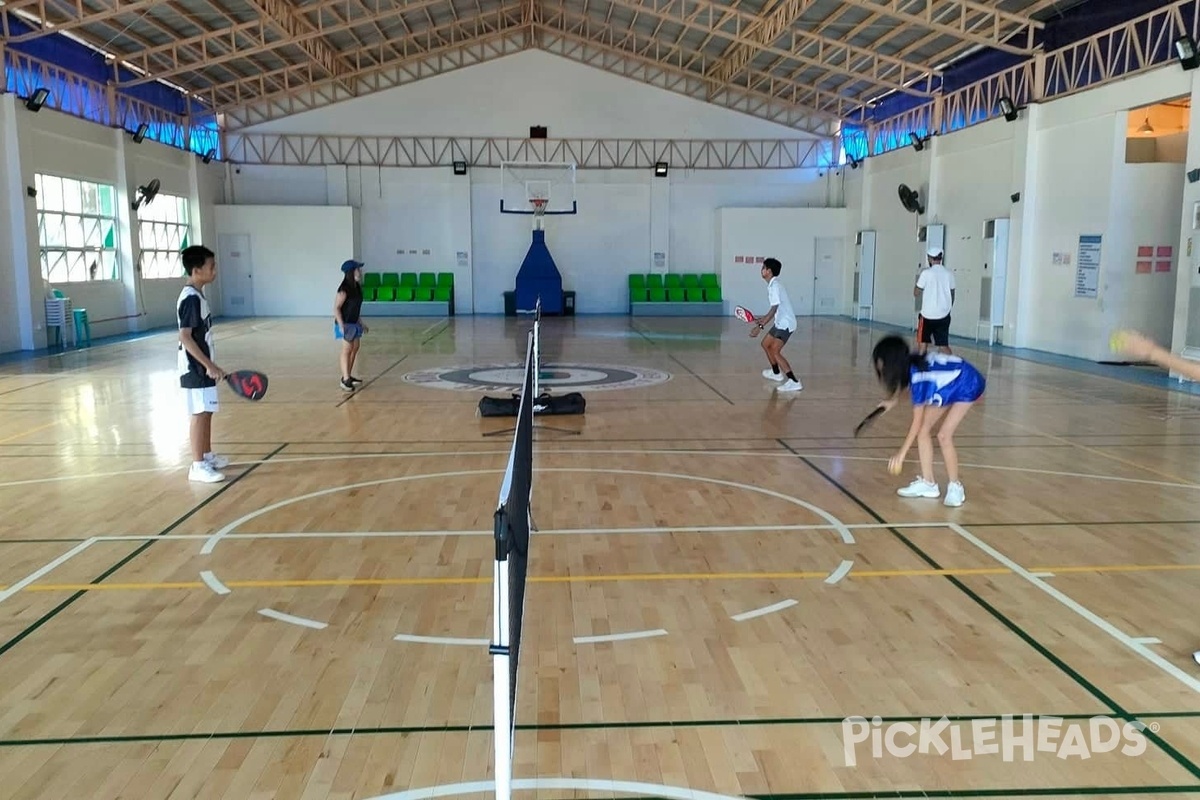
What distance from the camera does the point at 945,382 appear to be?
712cm

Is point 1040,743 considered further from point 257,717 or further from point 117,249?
point 117,249

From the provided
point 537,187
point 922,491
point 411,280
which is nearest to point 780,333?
point 922,491

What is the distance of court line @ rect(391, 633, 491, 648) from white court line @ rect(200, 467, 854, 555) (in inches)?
82.7

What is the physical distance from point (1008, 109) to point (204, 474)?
1786cm

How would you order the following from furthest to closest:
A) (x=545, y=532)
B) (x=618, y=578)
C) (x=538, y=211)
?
(x=538, y=211) → (x=545, y=532) → (x=618, y=578)

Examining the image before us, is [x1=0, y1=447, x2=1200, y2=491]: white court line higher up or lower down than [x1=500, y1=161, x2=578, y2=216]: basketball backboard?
lower down

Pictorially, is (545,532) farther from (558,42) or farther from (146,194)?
(558,42)

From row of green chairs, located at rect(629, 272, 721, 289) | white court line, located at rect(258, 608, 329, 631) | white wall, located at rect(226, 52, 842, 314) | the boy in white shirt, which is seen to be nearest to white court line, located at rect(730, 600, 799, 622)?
white court line, located at rect(258, 608, 329, 631)

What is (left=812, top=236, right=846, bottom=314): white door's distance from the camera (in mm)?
31203

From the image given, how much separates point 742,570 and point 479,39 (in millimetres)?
27004

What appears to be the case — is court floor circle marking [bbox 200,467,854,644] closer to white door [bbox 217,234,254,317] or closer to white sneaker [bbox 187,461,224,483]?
white sneaker [bbox 187,461,224,483]

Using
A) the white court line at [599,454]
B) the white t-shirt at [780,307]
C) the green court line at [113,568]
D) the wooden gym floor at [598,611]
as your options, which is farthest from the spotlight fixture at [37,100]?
the white t-shirt at [780,307]

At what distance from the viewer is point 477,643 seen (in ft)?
15.9

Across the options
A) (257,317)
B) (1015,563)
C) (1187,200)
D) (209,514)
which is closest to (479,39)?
(257,317)
